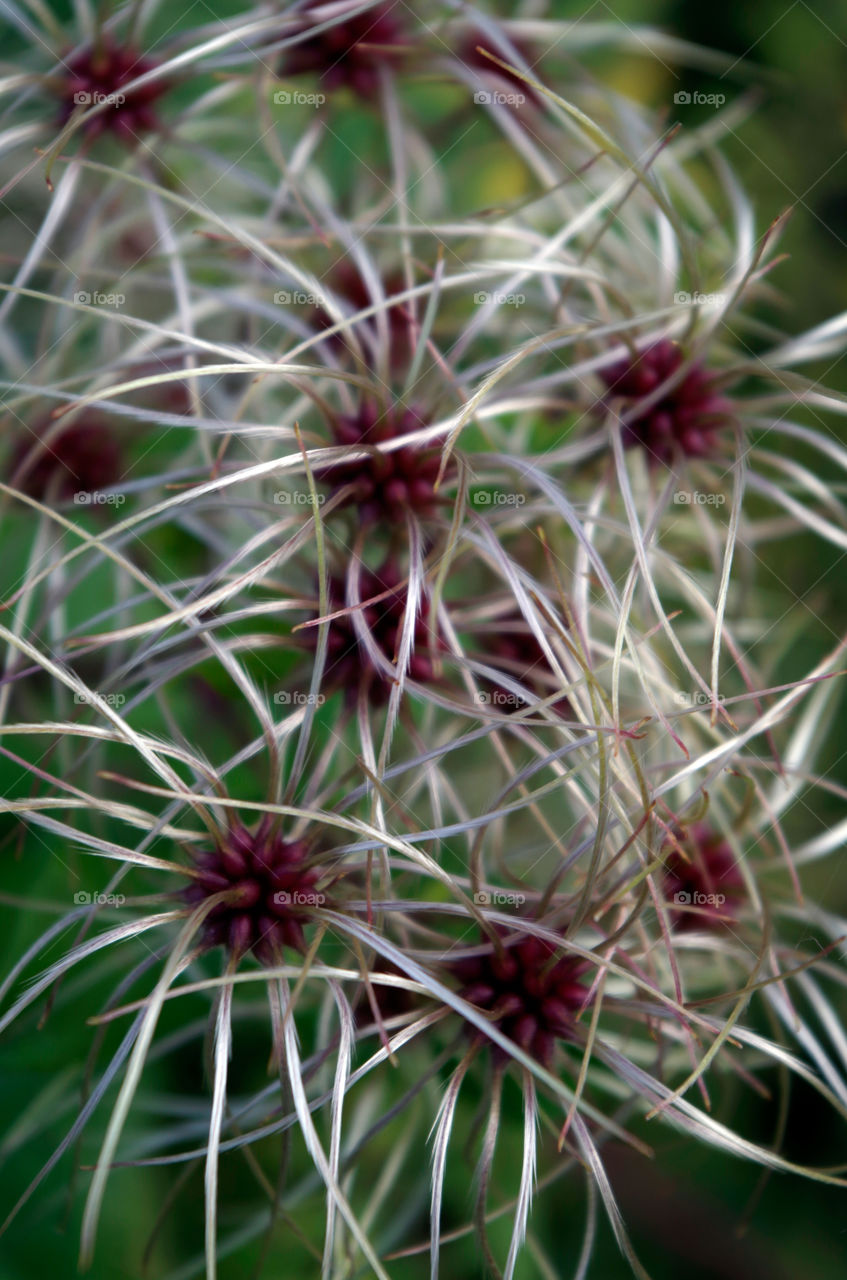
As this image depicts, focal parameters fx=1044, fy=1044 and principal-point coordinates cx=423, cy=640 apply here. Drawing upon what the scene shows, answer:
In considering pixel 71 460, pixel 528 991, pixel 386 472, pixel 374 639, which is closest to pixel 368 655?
pixel 374 639

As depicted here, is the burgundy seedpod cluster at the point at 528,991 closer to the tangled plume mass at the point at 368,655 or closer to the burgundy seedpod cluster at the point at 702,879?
the tangled plume mass at the point at 368,655

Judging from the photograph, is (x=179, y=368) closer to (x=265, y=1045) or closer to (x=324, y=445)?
(x=324, y=445)

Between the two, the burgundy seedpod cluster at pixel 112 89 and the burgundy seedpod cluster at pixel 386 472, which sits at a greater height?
the burgundy seedpod cluster at pixel 112 89

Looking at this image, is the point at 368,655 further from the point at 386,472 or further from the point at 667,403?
the point at 667,403

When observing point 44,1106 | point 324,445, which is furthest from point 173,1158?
point 324,445

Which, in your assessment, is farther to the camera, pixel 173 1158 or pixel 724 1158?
pixel 724 1158

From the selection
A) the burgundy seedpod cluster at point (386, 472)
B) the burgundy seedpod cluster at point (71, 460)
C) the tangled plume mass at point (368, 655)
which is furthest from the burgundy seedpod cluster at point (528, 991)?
the burgundy seedpod cluster at point (71, 460)
